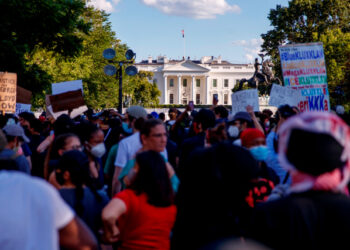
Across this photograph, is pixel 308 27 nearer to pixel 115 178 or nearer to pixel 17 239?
pixel 115 178

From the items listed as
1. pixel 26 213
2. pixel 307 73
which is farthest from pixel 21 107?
pixel 26 213

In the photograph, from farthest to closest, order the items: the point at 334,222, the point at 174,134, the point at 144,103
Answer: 1. the point at 144,103
2. the point at 174,134
3. the point at 334,222

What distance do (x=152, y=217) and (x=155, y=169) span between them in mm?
289

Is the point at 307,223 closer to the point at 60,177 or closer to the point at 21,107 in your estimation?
the point at 60,177

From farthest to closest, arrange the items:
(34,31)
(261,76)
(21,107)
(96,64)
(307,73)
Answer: (96,64), (261,76), (34,31), (21,107), (307,73)

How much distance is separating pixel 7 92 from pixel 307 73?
6.15 metres

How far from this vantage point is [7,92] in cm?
920

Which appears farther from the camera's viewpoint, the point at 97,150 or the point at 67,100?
the point at 67,100

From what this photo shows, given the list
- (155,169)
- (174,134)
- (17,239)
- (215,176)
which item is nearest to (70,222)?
(17,239)

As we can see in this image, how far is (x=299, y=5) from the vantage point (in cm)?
3684

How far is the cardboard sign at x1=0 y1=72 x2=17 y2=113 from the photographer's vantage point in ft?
29.9

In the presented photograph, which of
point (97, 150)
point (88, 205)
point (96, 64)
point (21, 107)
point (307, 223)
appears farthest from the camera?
point (96, 64)

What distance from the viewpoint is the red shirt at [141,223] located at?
2.66m

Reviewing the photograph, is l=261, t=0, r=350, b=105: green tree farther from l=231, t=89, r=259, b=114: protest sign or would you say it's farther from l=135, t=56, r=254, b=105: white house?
l=135, t=56, r=254, b=105: white house
